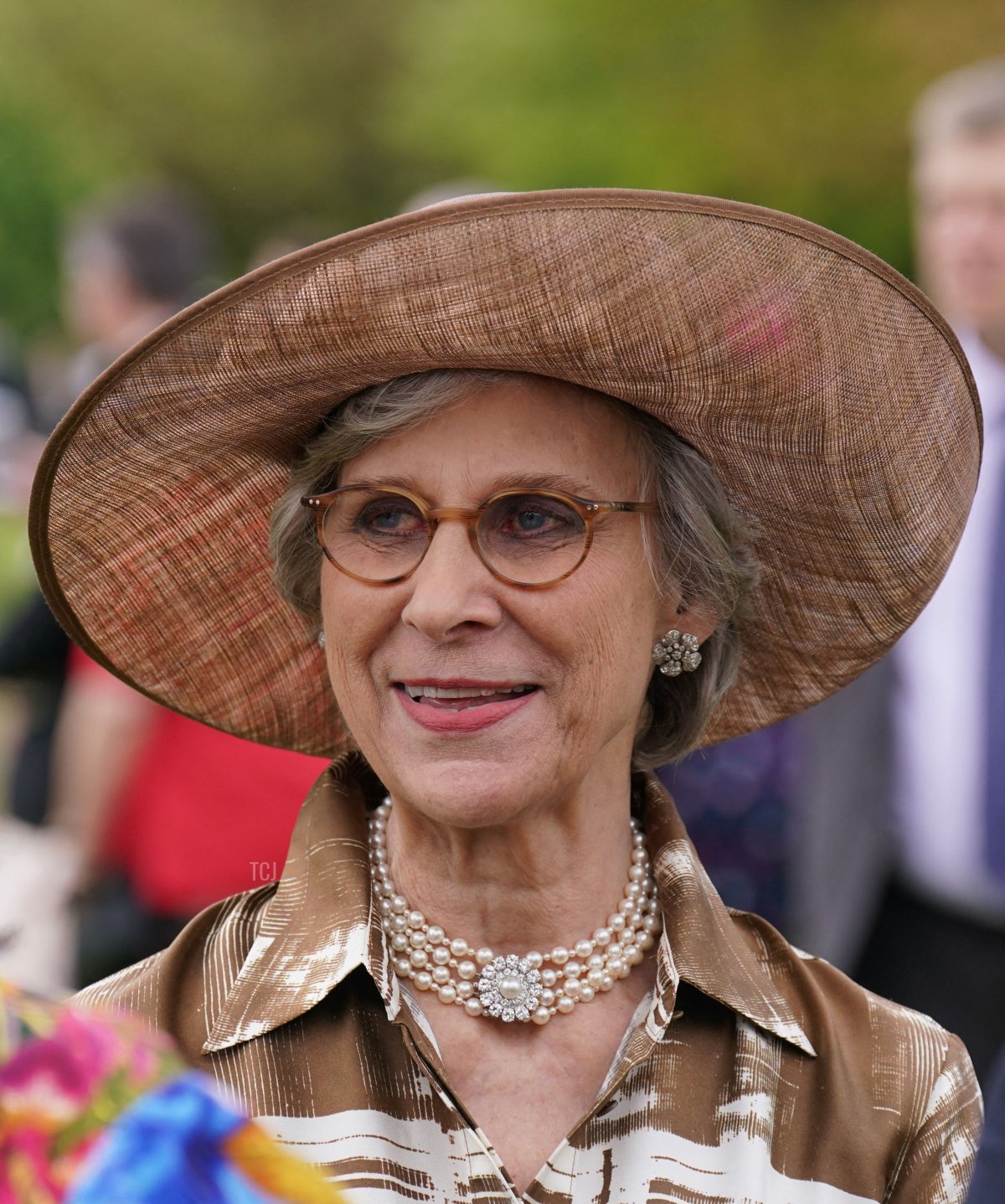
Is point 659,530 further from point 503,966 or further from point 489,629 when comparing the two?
point 503,966

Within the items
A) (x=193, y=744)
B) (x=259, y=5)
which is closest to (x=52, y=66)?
(x=259, y=5)

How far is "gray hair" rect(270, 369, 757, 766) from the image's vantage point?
7.80 feet

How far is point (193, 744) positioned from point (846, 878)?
6.16 ft

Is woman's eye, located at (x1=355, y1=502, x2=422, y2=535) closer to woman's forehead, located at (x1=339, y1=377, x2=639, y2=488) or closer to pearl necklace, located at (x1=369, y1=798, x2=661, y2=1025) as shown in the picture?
woman's forehead, located at (x1=339, y1=377, x2=639, y2=488)

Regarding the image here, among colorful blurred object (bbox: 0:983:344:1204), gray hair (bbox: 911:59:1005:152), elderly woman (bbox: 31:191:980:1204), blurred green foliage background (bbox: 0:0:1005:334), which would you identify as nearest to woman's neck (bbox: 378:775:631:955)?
elderly woman (bbox: 31:191:980:1204)

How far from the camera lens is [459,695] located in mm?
2383

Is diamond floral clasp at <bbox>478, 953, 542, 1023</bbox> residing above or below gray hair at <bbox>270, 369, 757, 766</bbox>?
below

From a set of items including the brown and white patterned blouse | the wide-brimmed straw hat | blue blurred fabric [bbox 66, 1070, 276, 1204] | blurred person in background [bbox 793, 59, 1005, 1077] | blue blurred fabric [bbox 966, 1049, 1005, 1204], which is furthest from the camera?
blurred person in background [bbox 793, 59, 1005, 1077]

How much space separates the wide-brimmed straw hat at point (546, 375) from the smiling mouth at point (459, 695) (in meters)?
0.44

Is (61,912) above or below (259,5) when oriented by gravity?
below

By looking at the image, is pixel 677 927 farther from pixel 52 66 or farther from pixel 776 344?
pixel 52 66

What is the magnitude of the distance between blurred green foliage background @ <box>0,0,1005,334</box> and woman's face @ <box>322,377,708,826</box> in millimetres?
11823

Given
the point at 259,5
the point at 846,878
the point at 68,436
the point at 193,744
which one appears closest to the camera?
the point at 68,436

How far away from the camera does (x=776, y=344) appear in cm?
228
